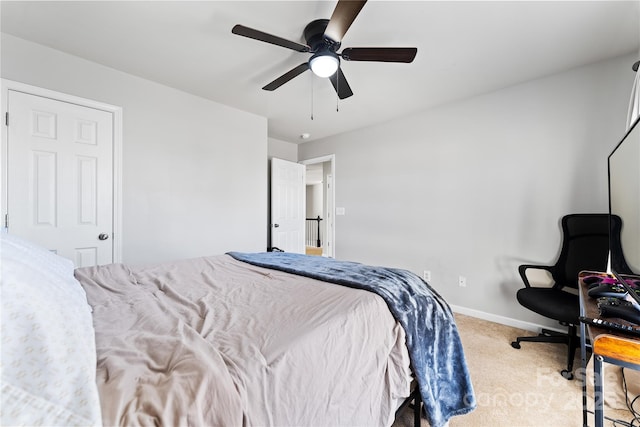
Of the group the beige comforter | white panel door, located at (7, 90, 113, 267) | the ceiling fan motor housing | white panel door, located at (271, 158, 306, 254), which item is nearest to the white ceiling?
the ceiling fan motor housing

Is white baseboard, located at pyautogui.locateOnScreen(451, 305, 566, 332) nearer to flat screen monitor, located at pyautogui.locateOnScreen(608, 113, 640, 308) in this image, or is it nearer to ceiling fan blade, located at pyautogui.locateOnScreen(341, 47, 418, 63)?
flat screen monitor, located at pyautogui.locateOnScreen(608, 113, 640, 308)

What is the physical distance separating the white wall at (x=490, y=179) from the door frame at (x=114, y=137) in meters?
2.91

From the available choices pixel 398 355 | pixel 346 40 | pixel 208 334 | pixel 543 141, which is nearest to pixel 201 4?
pixel 346 40

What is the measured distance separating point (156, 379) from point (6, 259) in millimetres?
445

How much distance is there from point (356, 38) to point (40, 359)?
2.30m

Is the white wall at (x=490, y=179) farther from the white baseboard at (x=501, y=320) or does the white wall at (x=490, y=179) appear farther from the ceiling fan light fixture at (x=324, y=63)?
the ceiling fan light fixture at (x=324, y=63)

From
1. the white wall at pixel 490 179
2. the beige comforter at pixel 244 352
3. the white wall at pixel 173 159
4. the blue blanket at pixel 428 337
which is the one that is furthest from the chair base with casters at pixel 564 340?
the white wall at pixel 173 159

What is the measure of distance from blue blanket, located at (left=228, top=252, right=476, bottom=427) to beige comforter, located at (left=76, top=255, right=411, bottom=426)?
0.07m

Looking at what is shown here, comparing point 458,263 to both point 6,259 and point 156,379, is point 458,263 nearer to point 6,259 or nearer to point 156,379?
point 156,379

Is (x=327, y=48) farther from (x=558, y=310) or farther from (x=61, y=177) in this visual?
(x=558, y=310)

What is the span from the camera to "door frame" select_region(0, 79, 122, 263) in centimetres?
194

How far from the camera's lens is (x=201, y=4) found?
168cm

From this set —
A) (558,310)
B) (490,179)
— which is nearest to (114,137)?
(490,179)

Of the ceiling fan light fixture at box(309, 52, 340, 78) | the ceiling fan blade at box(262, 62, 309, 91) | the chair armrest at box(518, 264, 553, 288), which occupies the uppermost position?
the ceiling fan blade at box(262, 62, 309, 91)
